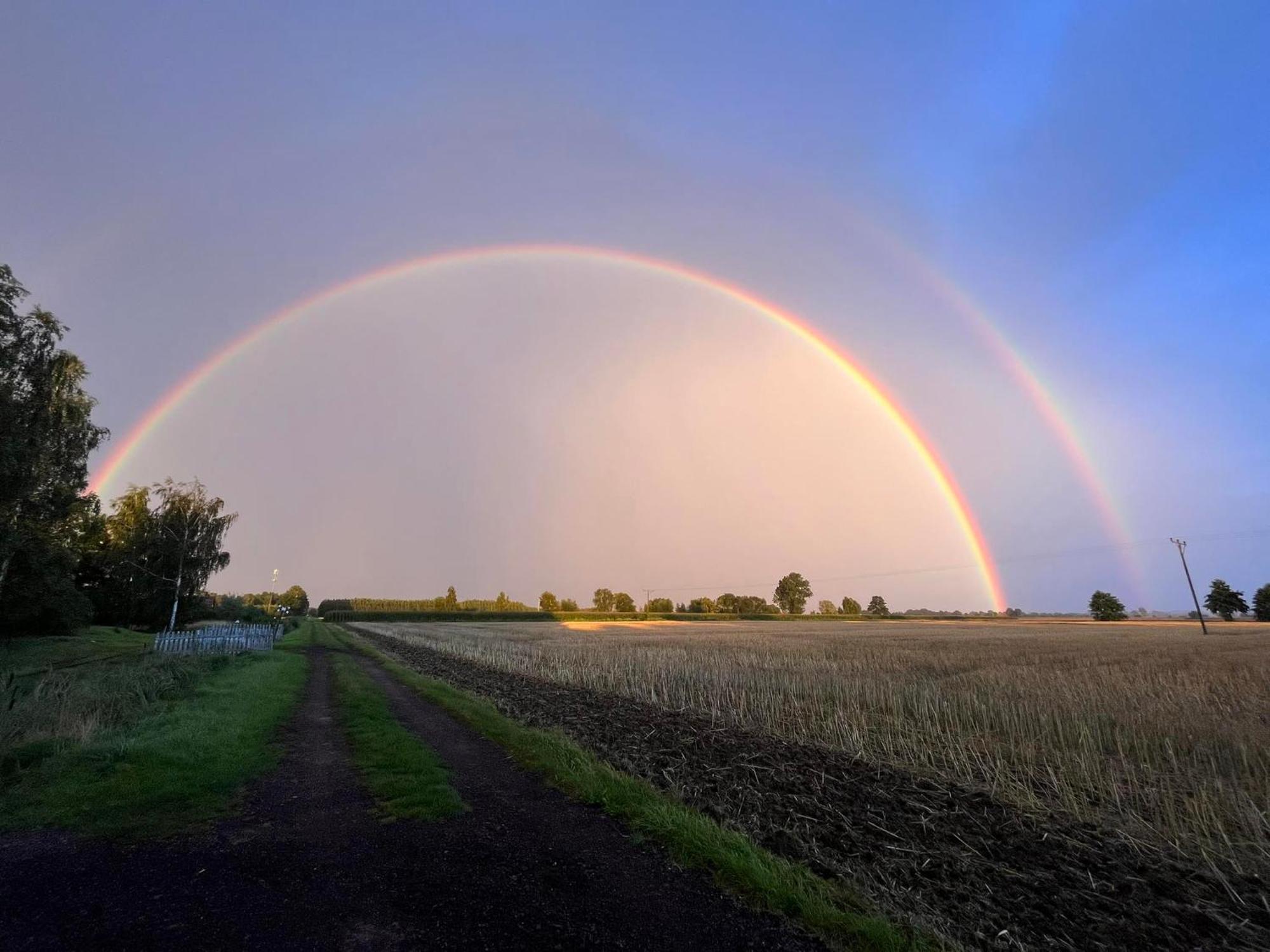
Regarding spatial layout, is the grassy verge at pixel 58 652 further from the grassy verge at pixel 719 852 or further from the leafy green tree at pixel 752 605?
the leafy green tree at pixel 752 605

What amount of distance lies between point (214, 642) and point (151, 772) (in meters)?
31.5

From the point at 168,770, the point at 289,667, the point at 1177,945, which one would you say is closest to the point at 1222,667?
the point at 1177,945

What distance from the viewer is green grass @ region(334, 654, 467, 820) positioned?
8.14 m

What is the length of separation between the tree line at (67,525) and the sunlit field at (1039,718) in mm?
23127

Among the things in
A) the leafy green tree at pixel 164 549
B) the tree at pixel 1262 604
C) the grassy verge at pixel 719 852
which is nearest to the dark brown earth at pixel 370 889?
the grassy verge at pixel 719 852

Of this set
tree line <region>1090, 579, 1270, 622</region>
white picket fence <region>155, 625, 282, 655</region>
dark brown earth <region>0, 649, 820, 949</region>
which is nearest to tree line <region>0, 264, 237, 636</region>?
white picket fence <region>155, 625, 282, 655</region>

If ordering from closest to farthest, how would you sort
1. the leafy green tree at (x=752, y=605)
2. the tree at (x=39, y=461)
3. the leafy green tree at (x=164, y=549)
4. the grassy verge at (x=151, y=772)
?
the grassy verge at (x=151, y=772) < the tree at (x=39, y=461) < the leafy green tree at (x=164, y=549) < the leafy green tree at (x=752, y=605)

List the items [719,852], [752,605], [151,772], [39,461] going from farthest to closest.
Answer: [752,605], [39,461], [151,772], [719,852]

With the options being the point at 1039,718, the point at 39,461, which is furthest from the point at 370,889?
the point at 39,461

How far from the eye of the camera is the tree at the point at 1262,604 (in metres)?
119

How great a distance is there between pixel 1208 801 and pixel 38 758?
17808 mm

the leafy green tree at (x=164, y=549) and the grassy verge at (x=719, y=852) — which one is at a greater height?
the leafy green tree at (x=164, y=549)

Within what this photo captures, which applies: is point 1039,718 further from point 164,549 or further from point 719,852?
point 164,549

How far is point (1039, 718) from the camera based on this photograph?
13406 mm
